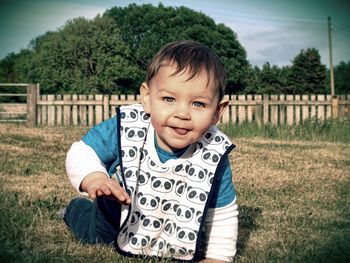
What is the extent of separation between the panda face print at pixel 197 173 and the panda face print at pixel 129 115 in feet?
1.18

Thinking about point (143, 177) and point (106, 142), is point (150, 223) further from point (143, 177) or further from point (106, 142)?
point (106, 142)

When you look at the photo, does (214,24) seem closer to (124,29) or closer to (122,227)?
(124,29)

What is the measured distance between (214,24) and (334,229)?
3136cm

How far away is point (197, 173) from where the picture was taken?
6.98 ft

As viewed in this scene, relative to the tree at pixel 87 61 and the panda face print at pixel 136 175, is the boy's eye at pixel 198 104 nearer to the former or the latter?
the panda face print at pixel 136 175

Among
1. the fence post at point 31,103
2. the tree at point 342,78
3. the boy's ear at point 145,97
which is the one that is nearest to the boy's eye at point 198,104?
the boy's ear at point 145,97

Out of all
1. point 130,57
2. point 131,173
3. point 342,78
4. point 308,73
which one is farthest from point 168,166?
point 342,78

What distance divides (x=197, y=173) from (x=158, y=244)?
36 cm

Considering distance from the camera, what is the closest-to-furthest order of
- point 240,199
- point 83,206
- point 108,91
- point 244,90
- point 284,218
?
point 83,206 < point 284,218 < point 240,199 < point 108,91 < point 244,90

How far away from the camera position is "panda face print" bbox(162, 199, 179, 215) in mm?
2107

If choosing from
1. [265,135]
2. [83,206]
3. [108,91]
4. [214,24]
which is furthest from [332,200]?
[214,24]

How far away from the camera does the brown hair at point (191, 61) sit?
190 centimetres

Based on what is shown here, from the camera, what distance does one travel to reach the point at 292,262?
2.06 m

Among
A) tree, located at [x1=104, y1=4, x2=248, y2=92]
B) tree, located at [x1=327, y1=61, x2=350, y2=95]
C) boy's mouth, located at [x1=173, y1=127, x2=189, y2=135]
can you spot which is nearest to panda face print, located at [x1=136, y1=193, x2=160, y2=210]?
boy's mouth, located at [x1=173, y1=127, x2=189, y2=135]
